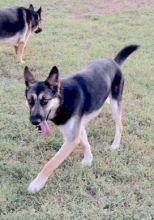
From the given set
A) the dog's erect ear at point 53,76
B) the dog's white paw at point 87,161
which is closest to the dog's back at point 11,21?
the dog's white paw at point 87,161

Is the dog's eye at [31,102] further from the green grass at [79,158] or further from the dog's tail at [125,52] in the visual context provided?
the dog's tail at [125,52]

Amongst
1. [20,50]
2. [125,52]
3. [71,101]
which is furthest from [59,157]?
[20,50]

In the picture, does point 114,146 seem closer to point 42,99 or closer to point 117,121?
point 117,121

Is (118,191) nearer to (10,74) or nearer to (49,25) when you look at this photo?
(10,74)

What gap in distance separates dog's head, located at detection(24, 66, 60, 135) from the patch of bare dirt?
8313mm

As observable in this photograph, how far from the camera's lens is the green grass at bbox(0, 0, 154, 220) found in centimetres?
390

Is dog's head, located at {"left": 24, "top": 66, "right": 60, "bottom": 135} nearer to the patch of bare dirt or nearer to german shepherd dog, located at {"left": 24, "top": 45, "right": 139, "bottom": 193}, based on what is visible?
german shepherd dog, located at {"left": 24, "top": 45, "right": 139, "bottom": 193}

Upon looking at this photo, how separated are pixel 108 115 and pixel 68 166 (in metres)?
1.54

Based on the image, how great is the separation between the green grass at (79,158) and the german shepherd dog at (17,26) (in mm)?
274

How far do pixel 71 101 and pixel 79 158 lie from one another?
88 cm

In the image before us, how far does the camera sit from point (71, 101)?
416 cm

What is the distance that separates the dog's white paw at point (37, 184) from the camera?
405 cm

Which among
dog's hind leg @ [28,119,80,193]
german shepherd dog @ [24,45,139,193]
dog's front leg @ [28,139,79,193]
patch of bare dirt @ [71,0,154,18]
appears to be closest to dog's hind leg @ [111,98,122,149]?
german shepherd dog @ [24,45,139,193]

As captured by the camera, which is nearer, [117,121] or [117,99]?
[117,99]
